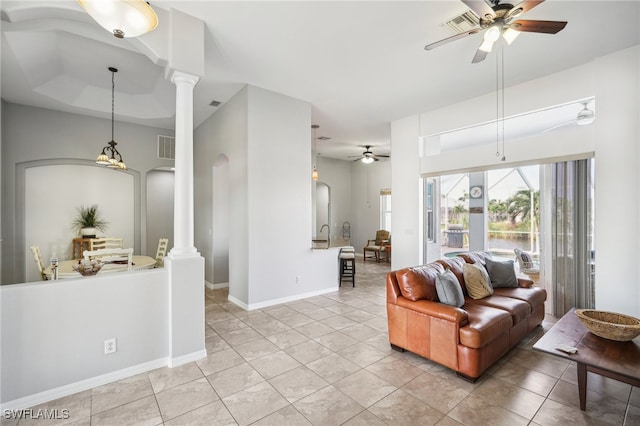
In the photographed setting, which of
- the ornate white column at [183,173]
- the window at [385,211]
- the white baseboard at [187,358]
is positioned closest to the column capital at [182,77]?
the ornate white column at [183,173]

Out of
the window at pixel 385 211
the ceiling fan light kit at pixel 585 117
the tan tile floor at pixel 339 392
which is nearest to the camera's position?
the tan tile floor at pixel 339 392

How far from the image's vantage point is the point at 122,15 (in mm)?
1584

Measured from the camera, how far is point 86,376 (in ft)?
8.13

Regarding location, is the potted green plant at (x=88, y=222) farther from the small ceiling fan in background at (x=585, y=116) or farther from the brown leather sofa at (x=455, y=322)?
the small ceiling fan in background at (x=585, y=116)

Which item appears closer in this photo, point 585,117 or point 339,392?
point 339,392

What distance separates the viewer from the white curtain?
3.82 meters

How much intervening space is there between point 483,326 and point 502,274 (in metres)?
1.65

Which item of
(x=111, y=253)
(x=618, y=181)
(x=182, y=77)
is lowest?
→ (x=111, y=253)

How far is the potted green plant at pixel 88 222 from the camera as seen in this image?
5492 mm

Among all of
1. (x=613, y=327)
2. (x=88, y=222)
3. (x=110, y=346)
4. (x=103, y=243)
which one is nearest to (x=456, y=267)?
(x=613, y=327)

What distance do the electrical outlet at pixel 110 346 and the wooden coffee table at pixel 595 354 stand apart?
11.8 feet

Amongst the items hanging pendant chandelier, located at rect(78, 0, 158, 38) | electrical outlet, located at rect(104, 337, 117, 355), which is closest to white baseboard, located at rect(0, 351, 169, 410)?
electrical outlet, located at rect(104, 337, 117, 355)

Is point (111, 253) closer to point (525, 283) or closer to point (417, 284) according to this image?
point (417, 284)

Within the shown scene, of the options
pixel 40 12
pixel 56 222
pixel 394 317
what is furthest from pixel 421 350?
pixel 56 222
